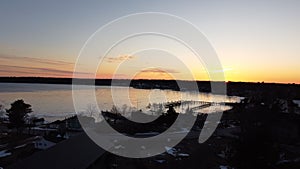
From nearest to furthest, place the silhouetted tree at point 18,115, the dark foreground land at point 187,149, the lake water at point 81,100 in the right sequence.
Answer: the dark foreground land at point 187,149 → the silhouetted tree at point 18,115 → the lake water at point 81,100

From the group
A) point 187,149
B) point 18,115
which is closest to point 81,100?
point 18,115

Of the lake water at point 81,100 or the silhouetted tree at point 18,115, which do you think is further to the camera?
the lake water at point 81,100

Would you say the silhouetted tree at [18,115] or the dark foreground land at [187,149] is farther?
the silhouetted tree at [18,115]

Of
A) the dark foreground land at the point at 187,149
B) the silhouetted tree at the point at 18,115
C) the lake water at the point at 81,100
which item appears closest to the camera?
the dark foreground land at the point at 187,149

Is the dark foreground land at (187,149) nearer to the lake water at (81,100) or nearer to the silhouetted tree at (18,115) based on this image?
the silhouetted tree at (18,115)

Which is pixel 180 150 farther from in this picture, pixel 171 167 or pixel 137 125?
pixel 137 125

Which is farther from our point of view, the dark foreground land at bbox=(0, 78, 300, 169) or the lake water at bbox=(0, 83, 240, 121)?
the lake water at bbox=(0, 83, 240, 121)

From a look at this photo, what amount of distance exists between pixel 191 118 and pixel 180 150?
50.7 feet

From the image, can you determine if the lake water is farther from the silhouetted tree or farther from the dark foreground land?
the dark foreground land

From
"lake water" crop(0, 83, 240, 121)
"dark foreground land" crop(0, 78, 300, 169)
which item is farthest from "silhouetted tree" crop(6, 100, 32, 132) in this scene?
"lake water" crop(0, 83, 240, 121)

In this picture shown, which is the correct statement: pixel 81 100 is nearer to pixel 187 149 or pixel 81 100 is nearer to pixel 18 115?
pixel 18 115

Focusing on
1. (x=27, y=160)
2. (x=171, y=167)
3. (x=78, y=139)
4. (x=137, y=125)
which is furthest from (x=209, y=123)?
(x=27, y=160)

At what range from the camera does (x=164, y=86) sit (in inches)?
4208

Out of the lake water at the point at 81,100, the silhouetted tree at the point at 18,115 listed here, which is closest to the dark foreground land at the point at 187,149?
the silhouetted tree at the point at 18,115
